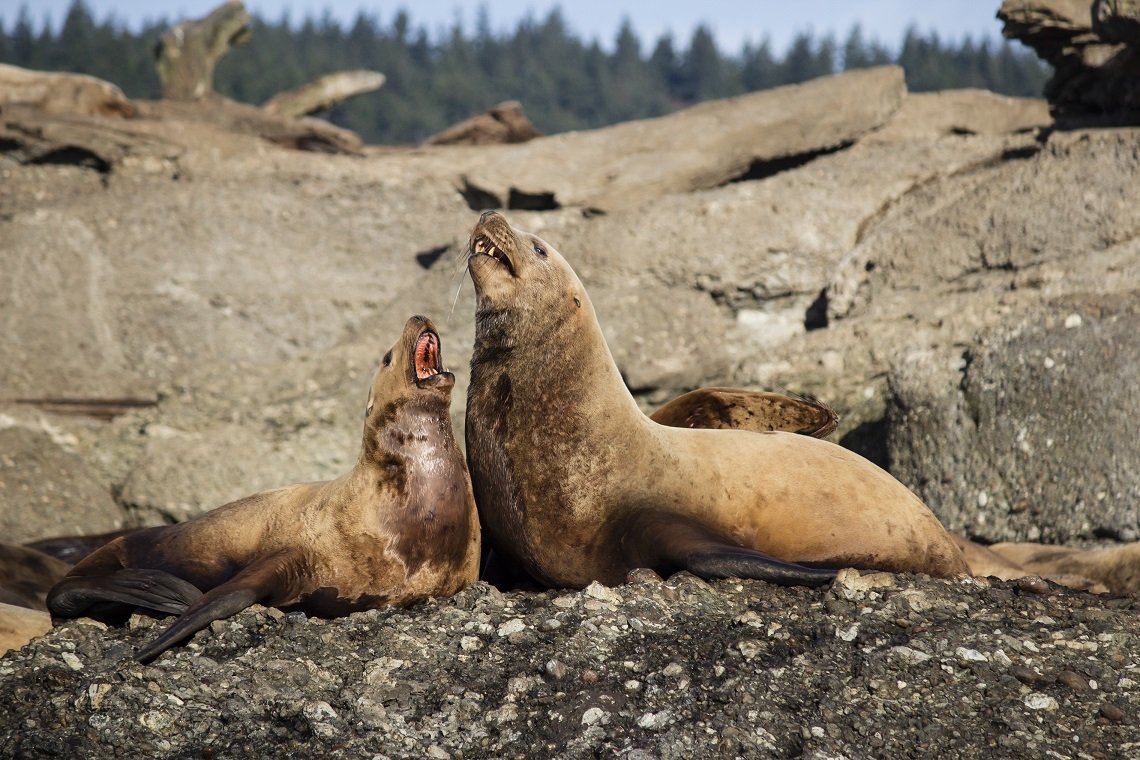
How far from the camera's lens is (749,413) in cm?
579

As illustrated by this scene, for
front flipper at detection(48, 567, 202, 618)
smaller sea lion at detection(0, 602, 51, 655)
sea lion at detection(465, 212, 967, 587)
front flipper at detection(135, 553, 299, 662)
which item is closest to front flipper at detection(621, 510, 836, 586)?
sea lion at detection(465, 212, 967, 587)

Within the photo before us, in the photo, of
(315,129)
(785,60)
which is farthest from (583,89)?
(315,129)

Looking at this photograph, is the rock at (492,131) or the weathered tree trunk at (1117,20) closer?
the weathered tree trunk at (1117,20)

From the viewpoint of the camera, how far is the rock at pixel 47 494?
28.0ft

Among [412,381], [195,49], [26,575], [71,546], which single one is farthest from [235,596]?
[195,49]

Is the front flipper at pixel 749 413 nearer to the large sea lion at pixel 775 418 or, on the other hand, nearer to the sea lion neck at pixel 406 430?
the large sea lion at pixel 775 418

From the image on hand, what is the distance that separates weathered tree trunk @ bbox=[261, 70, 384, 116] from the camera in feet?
51.9

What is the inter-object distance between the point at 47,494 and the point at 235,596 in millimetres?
5101

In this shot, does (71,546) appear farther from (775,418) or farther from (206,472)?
(775,418)

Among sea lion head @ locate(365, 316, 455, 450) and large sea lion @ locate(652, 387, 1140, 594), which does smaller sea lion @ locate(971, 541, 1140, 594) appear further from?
sea lion head @ locate(365, 316, 455, 450)

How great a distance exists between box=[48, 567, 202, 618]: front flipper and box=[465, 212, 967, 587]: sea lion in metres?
1.17

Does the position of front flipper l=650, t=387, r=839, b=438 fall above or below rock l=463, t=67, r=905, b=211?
below

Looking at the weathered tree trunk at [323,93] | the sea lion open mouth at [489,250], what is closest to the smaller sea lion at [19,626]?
the sea lion open mouth at [489,250]

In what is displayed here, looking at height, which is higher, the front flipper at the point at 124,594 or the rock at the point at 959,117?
the rock at the point at 959,117
